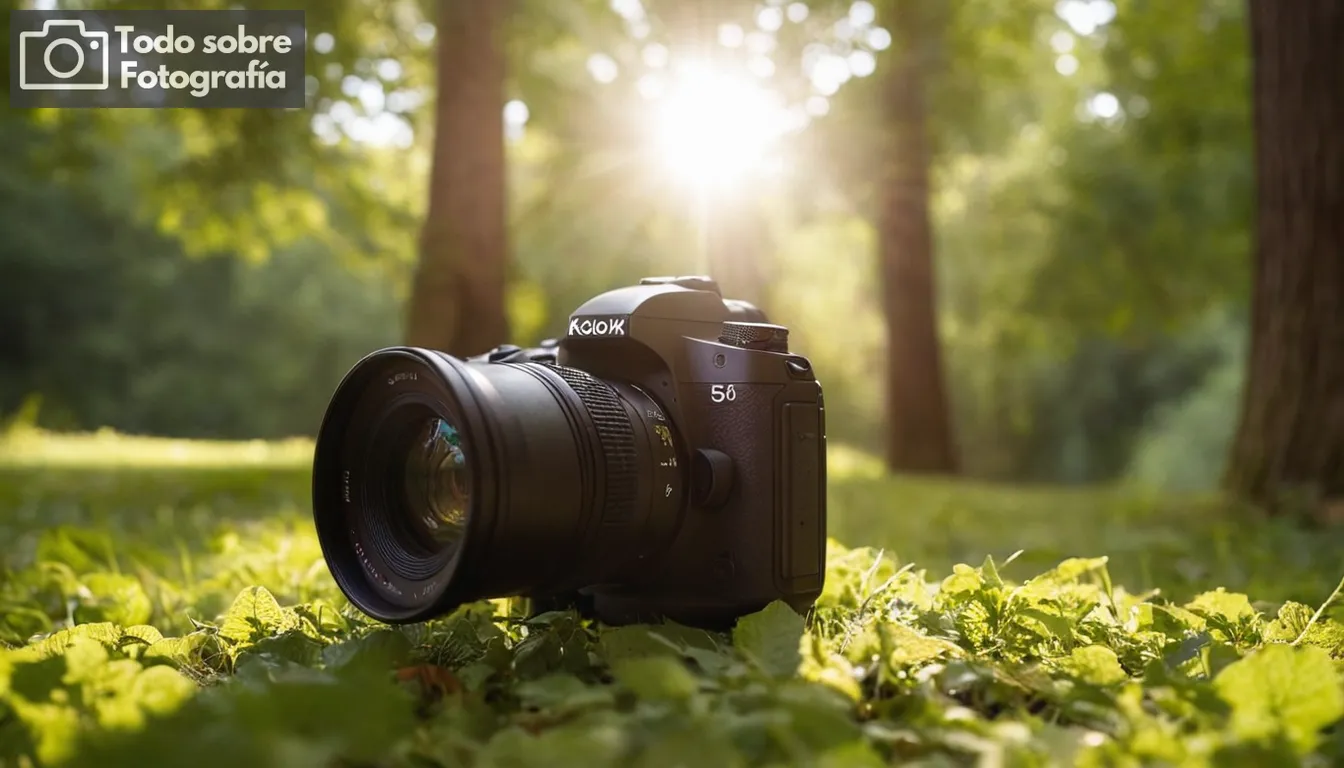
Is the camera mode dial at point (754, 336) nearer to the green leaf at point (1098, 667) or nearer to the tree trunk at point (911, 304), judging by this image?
the green leaf at point (1098, 667)

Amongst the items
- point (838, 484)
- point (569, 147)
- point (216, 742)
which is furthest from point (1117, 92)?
point (216, 742)

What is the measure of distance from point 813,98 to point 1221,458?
12.3 meters

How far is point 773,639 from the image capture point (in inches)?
57.8

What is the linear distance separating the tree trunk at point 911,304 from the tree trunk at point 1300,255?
4.33m

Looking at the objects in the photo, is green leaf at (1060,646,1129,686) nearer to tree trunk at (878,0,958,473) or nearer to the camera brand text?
the camera brand text

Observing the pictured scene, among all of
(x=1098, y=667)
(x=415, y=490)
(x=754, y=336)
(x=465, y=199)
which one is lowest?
(x=1098, y=667)

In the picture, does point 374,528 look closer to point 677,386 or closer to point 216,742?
point 677,386

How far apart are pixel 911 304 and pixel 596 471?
25.0ft

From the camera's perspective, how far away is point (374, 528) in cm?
178

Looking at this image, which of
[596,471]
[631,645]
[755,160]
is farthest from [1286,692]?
[755,160]

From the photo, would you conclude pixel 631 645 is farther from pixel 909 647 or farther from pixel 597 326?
pixel 597 326

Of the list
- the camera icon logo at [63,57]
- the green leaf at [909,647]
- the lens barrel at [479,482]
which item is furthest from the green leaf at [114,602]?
the camera icon logo at [63,57]

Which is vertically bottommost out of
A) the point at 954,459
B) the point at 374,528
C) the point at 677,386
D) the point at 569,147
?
the point at 954,459

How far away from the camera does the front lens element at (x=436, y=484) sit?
5.45 feet
